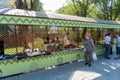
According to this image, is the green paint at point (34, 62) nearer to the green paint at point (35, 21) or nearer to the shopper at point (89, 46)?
the shopper at point (89, 46)

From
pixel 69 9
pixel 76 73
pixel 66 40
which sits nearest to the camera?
pixel 76 73

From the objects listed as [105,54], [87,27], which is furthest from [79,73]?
[105,54]

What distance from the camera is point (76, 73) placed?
10383 millimetres

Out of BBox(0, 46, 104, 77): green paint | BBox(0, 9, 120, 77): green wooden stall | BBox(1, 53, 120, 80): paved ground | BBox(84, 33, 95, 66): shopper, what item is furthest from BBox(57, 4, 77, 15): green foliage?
BBox(1, 53, 120, 80): paved ground

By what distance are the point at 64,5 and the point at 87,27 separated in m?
26.5

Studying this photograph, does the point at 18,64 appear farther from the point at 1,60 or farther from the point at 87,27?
the point at 87,27

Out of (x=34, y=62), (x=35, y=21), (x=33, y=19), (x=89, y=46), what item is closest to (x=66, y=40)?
(x=89, y=46)

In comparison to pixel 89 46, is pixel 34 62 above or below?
below

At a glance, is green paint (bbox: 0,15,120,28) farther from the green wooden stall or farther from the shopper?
the shopper

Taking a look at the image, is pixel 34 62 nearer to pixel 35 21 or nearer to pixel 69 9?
pixel 35 21

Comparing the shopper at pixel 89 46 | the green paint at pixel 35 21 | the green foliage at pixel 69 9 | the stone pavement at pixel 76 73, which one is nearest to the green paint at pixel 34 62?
the stone pavement at pixel 76 73

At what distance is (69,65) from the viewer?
12203 millimetres

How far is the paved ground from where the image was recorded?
950 cm

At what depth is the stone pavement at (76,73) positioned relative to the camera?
9.50 m
